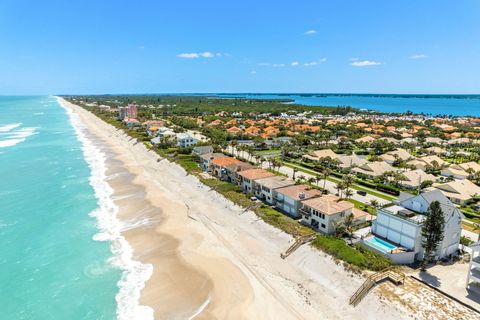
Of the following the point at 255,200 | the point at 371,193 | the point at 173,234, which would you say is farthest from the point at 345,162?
the point at 173,234

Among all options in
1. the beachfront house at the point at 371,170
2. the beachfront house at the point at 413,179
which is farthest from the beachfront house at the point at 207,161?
the beachfront house at the point at 413,179

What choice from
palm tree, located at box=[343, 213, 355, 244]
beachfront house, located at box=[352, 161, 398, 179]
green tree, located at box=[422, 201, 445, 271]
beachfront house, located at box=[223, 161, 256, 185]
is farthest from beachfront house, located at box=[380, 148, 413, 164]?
green tree, located at box=[422, 201, 445, 271]

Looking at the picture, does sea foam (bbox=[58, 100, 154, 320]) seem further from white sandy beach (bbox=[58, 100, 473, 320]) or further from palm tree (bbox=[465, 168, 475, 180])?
palm tree (bbox=[465, 168, 475, 180])

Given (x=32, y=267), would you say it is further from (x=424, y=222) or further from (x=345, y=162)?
(x=345, y=162)

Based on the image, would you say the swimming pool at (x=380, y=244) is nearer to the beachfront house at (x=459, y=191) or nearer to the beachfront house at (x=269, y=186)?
the beachfront house at (x=269, y=186)

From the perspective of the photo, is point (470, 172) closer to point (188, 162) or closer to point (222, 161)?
point (222, 161)

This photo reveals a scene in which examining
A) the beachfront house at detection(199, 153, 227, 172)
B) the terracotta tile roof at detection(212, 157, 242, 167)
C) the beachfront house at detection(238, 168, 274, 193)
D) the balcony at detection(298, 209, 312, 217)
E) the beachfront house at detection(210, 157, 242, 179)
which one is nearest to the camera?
the balcony at detection(298, 209, 312, 217)

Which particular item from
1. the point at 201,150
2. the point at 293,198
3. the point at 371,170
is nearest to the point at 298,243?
the point at 293,198
